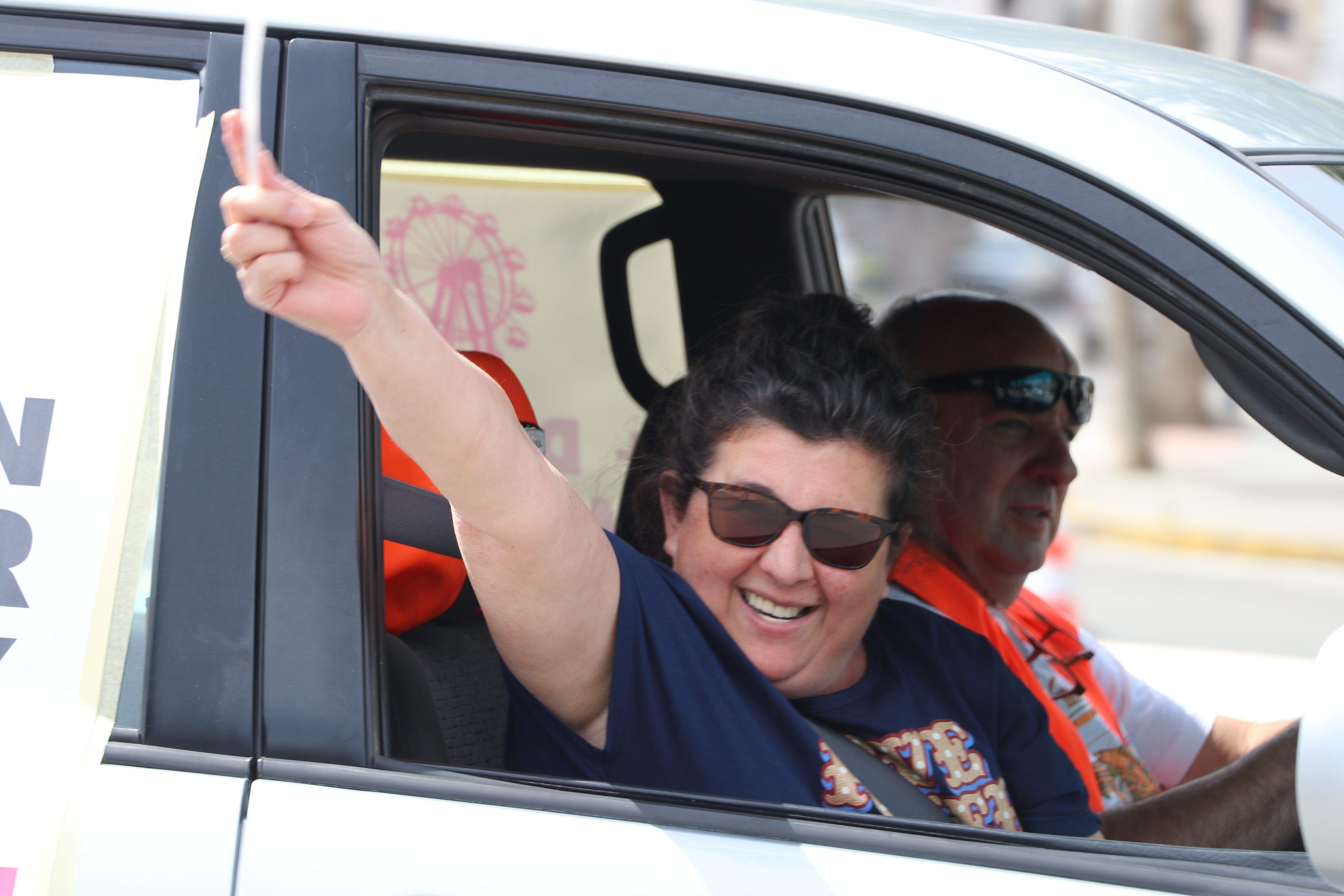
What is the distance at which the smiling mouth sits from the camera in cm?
146

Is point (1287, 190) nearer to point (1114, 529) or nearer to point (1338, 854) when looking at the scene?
point (1338, 854)

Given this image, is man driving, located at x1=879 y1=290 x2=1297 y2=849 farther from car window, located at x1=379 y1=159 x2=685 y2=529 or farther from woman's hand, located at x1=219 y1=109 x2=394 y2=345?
woman's hand, located at x1=219 y1=109 x2=394 y2=345

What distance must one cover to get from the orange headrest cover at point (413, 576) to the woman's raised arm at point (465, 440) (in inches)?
8.4

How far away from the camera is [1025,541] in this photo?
208 centimetres

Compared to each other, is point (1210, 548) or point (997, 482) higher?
point (1210, 548)

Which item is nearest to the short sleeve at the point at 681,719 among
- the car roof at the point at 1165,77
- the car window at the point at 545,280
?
the car roof at the point at 1165,77

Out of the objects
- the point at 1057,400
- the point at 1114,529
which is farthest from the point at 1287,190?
the point at 1114,529

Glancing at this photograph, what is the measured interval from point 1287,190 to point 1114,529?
8.44 metres

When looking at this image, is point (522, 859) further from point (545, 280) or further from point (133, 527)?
point (545, 280)

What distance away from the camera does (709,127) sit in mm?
1155

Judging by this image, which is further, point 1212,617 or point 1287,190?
point 1212,617

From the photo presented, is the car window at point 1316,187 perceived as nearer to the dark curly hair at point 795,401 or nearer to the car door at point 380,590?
the car door at point 380,590

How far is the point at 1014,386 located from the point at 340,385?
4.35 feet

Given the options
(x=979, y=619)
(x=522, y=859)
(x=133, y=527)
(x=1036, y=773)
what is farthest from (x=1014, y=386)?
(x=133, y=527)
